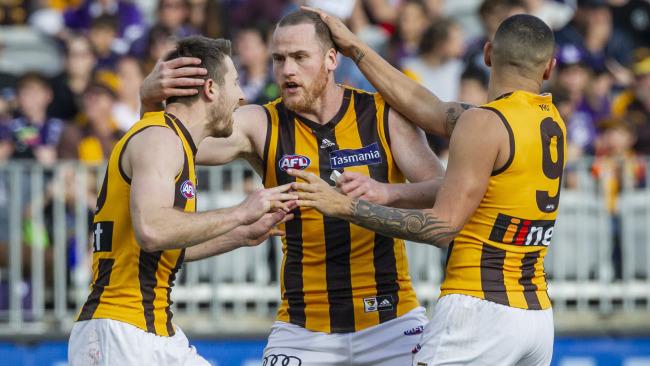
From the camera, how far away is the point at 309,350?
6703 millimetres

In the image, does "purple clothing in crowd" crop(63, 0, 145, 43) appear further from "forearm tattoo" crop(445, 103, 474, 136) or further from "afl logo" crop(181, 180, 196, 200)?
"afl logo" crop(181, 180, 196, 200)

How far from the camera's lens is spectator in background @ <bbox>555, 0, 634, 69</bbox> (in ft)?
42.7

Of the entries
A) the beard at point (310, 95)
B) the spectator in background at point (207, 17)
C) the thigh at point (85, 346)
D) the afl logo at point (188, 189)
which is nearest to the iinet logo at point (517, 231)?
the beard at point (310, 95)

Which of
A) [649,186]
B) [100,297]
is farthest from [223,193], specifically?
[100,297]

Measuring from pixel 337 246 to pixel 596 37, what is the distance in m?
7.40

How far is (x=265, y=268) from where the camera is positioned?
416 inches

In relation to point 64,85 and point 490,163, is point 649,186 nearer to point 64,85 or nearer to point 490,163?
point 490,163

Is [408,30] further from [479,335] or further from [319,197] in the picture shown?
[479,335]

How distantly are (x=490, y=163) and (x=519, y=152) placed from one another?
6.7 inches

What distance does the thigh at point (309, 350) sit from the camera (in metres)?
6.68

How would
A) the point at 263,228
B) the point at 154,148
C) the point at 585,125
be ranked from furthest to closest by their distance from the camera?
the point at 585,125
the point at 263,228
the point at 154,148

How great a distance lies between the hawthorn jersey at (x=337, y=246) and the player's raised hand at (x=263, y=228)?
0.23m

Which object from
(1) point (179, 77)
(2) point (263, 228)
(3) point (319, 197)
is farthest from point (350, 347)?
(1) point (179, 77)

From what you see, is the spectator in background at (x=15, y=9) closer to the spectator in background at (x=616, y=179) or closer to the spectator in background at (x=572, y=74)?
the spectator in background at (x=572, y=74)
